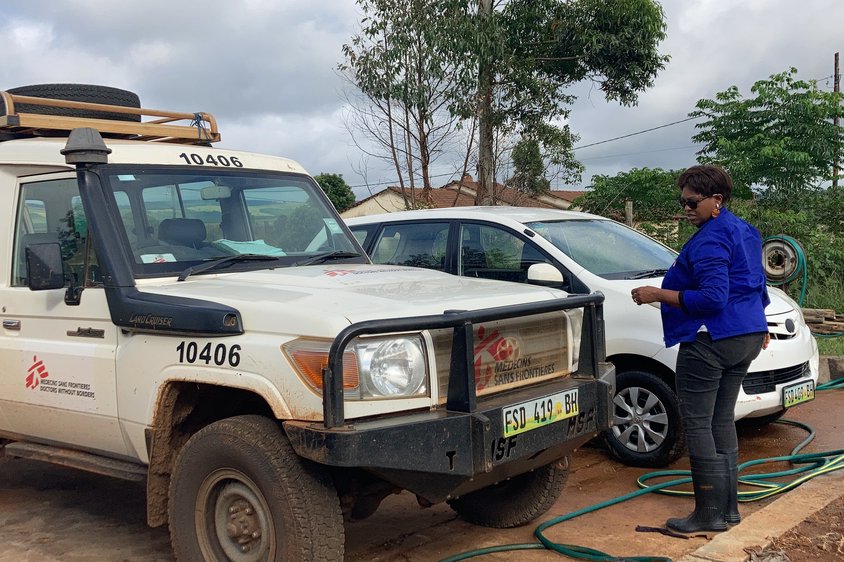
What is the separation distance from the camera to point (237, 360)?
341cm

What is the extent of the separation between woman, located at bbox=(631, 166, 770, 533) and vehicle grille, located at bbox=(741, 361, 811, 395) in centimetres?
121

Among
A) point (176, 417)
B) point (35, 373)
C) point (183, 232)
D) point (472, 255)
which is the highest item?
point (183, 232)

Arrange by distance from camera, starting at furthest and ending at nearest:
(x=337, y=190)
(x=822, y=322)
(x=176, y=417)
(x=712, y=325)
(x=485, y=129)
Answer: (x=337, y=190)
(x=485, y=129)
(x=822, y=322)
(x=712, y=325)
(x=176, y=417)

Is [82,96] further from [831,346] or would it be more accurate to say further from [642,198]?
[642,198]

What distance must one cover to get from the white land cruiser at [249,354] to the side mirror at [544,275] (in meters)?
1.13

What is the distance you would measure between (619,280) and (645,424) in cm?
103

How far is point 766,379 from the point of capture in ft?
18.4

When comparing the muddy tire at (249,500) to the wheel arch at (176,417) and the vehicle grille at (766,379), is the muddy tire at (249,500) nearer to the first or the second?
the wheel arch at (176,417)

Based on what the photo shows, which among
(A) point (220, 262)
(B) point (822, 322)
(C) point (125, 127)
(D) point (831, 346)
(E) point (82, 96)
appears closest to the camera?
(A) point (220, 262)

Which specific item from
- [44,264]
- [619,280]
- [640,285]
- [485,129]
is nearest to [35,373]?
[44,264]

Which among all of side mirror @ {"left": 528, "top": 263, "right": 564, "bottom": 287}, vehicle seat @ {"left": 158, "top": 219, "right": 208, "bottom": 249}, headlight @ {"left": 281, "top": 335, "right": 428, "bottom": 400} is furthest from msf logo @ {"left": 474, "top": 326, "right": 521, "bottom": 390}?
side mirror @ {"left": 528, "top": 263, "right": 564, "bottom": 287}

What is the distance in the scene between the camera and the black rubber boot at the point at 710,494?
4277 mm

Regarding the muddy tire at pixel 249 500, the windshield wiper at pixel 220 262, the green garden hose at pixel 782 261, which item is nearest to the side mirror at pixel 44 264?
the windshield wiper at pixel 220 262

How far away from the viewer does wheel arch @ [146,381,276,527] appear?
3.76 m
